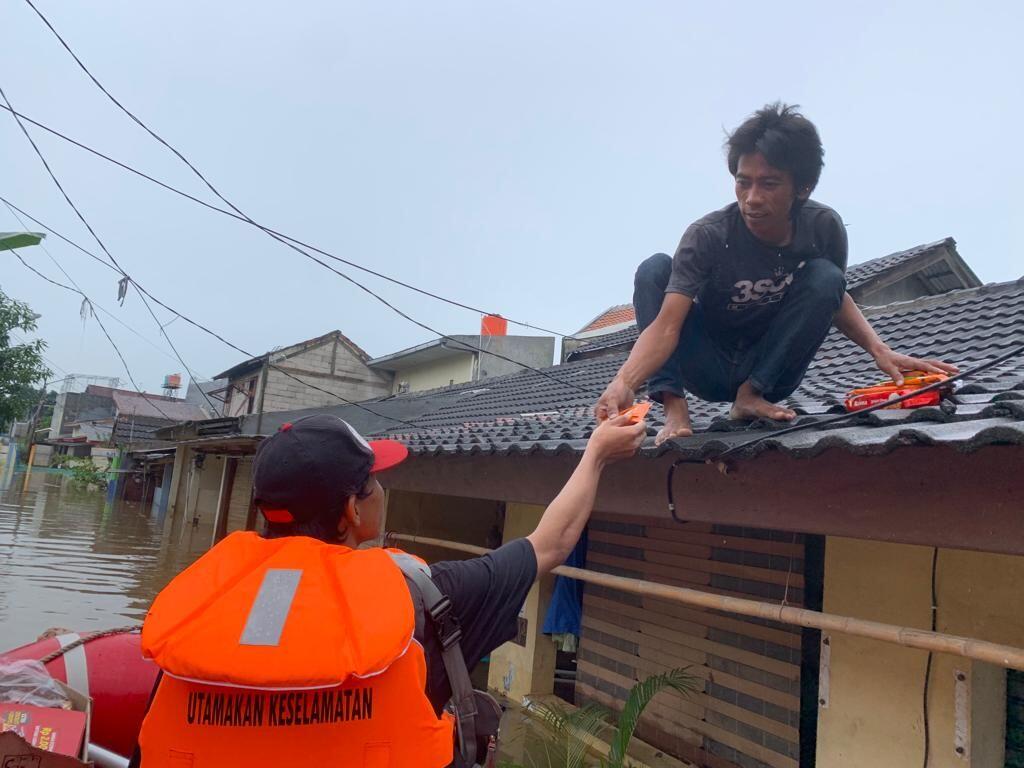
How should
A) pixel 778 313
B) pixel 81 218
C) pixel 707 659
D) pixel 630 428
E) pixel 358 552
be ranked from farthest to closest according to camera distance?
pixel 81 218 < pixel 707 659 < pixel 778 313 < pixel 630 428 < pixel 358 552

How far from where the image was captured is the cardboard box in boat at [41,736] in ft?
7.45

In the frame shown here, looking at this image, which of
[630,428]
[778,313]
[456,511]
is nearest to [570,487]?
[630,428]

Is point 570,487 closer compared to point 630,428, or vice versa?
point 570,487

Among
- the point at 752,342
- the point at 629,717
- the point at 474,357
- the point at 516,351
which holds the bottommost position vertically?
the point at 629,717

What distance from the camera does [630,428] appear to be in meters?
2.35

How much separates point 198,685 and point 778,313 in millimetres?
2388

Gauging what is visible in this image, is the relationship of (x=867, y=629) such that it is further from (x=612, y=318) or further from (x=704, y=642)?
(x=612, y=318)

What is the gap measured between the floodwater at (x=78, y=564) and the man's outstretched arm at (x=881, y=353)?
8.31 metres

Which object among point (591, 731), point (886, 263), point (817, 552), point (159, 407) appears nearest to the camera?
point (817, 552)

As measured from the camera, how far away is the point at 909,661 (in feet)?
12.4

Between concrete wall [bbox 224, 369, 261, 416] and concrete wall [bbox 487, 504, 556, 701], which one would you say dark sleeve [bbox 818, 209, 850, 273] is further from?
concrete wall [bbox 224, 369, 261, 416]

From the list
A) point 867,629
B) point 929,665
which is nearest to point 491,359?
point 929,665

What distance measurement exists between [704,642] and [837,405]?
2.90 m

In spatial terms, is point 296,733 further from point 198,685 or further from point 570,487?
point 570,487
